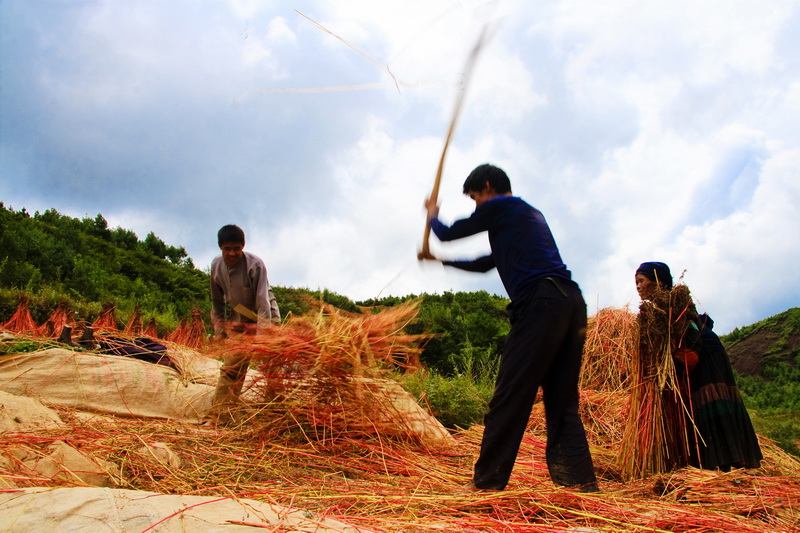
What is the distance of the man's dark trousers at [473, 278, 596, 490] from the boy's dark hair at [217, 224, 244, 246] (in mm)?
2458

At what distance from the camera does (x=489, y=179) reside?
3168 mm

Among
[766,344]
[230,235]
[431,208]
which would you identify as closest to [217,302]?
[230,235]

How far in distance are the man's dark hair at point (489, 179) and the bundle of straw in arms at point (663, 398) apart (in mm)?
1304

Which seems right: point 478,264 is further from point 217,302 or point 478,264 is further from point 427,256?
point 217,302

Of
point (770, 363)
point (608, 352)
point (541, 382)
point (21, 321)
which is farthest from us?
point (770, 363)

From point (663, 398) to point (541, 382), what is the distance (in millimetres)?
1140

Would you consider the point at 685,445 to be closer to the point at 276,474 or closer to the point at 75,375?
the point at 276,474

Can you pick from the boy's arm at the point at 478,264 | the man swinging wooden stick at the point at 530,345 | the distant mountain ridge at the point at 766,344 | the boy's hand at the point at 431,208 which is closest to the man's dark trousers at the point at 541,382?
the man swinging wooden stick at the point at 530,345

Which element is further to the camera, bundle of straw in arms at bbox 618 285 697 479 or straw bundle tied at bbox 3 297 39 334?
straw bundle tied at bbox 3 297 39 334

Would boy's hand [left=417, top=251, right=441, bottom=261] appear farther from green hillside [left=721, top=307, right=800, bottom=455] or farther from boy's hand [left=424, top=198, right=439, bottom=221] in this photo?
green hillside [left=721, top=307, right=800, bottom=455]

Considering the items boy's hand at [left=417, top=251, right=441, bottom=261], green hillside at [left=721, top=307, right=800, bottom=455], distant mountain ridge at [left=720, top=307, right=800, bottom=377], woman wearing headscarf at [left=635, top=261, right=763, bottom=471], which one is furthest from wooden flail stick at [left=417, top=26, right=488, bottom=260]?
distant mountain ridge at [left=720, top=307, right=800, bottom=377]

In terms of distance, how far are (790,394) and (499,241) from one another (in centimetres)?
807

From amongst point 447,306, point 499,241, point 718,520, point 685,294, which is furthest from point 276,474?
point 447,306

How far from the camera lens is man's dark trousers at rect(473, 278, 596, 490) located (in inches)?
110
